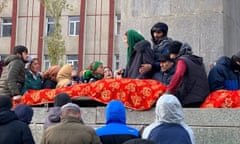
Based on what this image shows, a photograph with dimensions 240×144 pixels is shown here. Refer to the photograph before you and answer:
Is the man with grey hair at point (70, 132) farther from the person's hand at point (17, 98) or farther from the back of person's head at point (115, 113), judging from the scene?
the person's hand at point (17, 98)

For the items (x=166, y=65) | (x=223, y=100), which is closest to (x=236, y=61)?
(x=223, y=100)

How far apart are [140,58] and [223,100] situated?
60.3 inches

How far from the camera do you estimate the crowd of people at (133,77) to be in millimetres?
5066

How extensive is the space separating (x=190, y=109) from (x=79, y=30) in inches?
1132

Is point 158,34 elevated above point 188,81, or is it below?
above

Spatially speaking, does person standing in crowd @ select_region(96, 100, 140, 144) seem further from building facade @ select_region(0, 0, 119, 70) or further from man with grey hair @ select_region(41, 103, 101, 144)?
building facade @ select_region(0, 0, 119, 70)

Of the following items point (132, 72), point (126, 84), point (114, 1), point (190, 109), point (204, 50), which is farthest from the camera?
point (114, 1)

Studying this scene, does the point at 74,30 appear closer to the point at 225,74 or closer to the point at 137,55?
the point at 137,55

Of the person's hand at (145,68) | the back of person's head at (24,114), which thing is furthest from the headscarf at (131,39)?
the back of person's head at (24,114)

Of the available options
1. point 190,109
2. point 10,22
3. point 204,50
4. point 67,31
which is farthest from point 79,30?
point 190,109

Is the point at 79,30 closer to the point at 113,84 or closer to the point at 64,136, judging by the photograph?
the point at 113,84

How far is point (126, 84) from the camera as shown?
771cm

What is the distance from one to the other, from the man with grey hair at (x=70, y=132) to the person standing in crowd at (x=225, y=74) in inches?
119

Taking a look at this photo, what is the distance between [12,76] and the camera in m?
8.16
